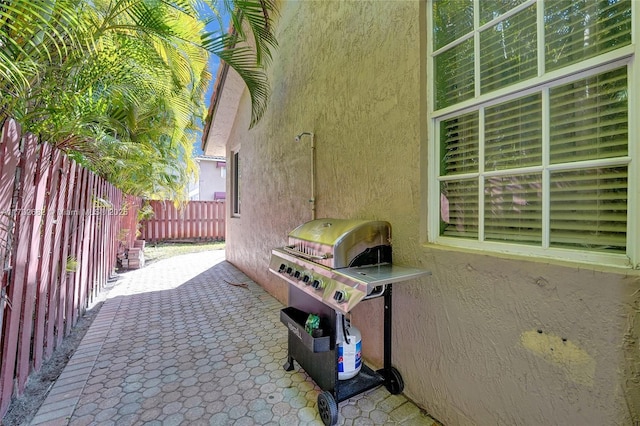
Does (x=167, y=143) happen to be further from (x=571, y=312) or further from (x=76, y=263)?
(x=571, y=312)

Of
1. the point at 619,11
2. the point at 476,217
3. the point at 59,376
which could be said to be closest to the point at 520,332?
the point at 476,217

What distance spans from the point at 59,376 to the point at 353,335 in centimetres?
300

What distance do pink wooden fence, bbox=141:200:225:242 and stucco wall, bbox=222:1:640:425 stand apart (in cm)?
1093

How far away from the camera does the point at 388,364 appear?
2.55m

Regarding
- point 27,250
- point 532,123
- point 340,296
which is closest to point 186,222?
point 27,250

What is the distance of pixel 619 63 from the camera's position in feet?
4.70

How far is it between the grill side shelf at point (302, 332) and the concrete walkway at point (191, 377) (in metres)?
0.62

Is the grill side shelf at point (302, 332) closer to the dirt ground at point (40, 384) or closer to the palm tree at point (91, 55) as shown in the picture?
the dirt ground at point (40, 384)

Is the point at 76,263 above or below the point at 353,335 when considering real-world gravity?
above

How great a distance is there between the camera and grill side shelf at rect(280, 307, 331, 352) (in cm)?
225

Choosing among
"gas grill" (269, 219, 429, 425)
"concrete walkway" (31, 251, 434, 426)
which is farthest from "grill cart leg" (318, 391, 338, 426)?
"concrete walkway" (31, 251, 434, 426)

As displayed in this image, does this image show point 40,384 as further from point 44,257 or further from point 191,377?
point 191,377

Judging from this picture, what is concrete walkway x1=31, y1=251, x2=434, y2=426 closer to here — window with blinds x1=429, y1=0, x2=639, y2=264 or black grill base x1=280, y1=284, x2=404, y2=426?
black grill base x1=280, y1=284, x2=404, y2=426

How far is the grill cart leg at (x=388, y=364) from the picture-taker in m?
2.48
